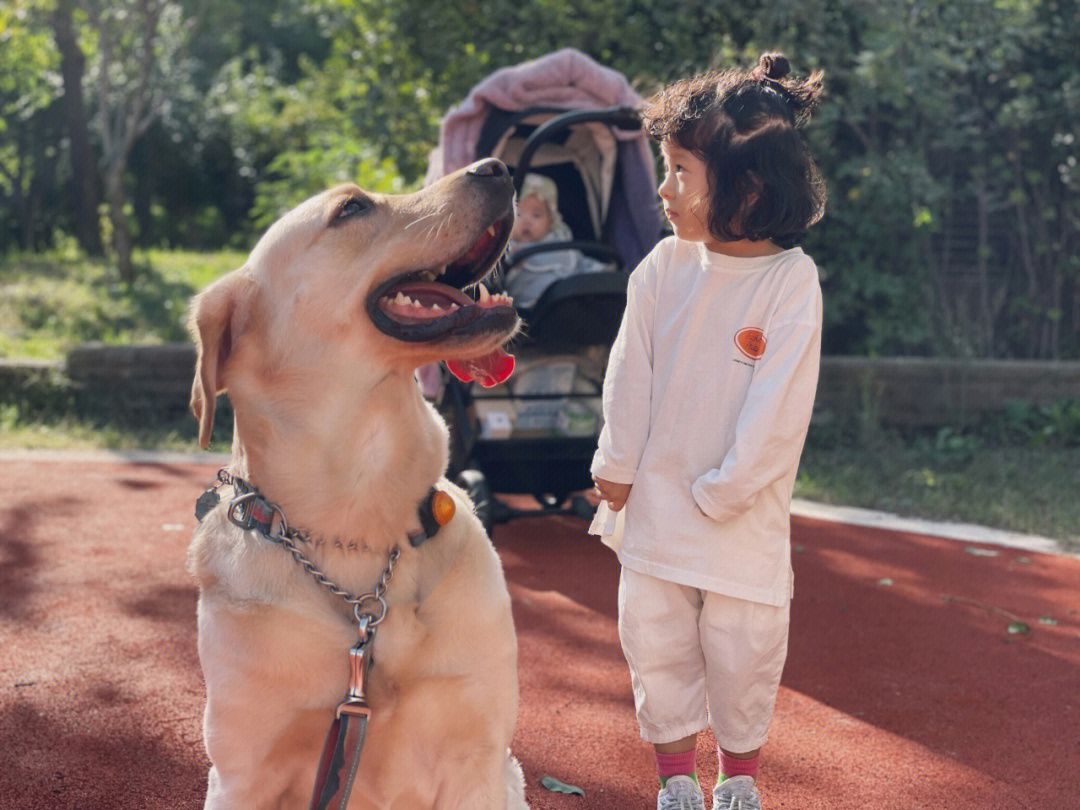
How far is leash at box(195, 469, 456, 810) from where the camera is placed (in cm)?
214

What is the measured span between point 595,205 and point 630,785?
3.32m

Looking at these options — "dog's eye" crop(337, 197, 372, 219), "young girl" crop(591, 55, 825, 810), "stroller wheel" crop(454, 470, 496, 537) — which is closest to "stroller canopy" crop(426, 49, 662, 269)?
"stroller wheel" crop(454, 470, 496, 537)

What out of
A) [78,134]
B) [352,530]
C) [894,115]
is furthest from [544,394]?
[78,134]

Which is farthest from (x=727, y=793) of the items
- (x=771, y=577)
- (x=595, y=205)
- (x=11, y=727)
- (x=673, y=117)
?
(x=595, y=205)

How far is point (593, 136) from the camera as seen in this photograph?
568 cm

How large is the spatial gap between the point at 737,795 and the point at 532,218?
333 centimetres

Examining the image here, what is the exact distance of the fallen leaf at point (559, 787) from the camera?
9.91 feet

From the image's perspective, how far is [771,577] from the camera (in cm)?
270

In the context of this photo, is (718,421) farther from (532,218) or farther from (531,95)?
(531,95)

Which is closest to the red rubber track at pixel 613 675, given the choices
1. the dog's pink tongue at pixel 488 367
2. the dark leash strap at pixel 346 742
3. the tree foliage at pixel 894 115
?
the dark leash strap at pixel 346 742

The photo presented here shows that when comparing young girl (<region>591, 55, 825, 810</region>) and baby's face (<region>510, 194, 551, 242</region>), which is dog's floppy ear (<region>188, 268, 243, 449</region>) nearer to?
young girl (<region>591, 55, 825, 810</region>)

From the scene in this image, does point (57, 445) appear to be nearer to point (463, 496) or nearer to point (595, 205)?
point (595, 205)

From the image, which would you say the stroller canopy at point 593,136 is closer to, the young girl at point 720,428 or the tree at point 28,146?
the young girl at point 720,428

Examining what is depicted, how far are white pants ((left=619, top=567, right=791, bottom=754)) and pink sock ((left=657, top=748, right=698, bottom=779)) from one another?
5cm
